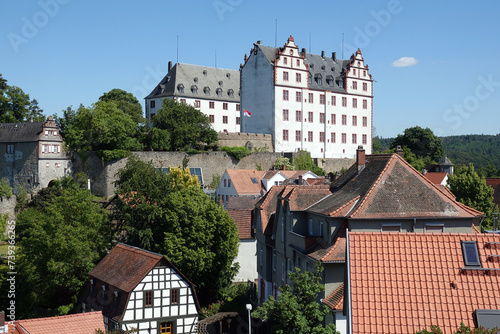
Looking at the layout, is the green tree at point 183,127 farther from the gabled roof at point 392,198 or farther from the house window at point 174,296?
the gabled roof at point 392,198

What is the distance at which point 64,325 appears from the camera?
22094mm

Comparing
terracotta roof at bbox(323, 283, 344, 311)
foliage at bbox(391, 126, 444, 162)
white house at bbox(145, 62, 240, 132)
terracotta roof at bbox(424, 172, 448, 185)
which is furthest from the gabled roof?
foliage at bbox(391, 126, 444, 162)

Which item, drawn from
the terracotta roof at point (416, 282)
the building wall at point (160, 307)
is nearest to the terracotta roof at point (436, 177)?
the building wall at point (160, 307)

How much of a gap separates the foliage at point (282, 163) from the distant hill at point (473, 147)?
7242 cm

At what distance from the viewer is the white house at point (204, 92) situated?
2938 inches

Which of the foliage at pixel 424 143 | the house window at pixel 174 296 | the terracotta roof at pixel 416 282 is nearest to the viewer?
the terracotta roof at pixel 416 282

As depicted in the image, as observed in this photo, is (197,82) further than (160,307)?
Yes

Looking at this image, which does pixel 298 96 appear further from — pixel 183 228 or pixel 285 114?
pixel 183 228

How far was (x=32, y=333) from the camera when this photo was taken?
2150cm

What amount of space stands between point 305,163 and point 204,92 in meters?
19.5

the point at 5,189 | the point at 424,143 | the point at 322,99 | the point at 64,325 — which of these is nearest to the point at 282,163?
the point at 322,99

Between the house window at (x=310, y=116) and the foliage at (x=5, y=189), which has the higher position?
the house window at (x=310, y=116)

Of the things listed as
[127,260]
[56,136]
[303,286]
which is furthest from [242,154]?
[303,286]

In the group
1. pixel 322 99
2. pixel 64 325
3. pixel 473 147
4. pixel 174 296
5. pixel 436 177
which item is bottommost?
pixel 174 296
